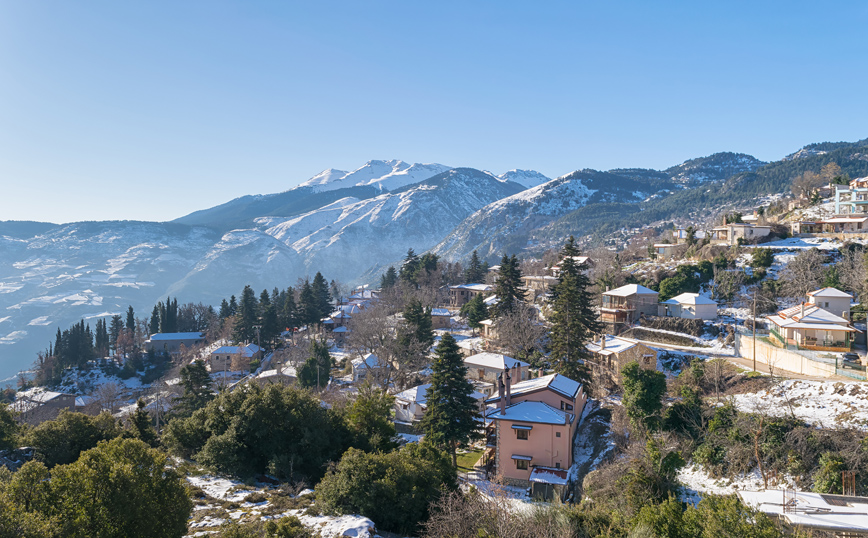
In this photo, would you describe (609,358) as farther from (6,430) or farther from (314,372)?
(6,430)

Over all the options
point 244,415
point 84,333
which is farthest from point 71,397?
point 244,415

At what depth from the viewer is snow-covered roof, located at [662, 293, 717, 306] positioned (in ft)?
150

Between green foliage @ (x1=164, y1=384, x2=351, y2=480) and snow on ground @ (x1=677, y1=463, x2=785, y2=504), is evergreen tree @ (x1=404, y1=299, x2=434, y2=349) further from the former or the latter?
snow on ground @ (x1=677, y1=463, x2=785, y2=504)

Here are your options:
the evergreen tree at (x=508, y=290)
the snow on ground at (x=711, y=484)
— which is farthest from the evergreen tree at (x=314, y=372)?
the snow on ground at (x=711, y=484)

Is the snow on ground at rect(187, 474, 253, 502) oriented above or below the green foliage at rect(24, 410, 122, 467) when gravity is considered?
below

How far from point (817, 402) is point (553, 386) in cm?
1333

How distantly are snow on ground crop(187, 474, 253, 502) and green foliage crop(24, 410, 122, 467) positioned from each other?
4.30 m

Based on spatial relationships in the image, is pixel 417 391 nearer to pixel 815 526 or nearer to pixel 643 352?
pixel 643 352

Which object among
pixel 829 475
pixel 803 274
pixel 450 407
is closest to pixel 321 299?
pixel 450 407

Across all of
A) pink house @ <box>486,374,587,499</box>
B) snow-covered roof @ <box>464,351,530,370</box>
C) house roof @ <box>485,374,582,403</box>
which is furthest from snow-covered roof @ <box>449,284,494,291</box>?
pink house @ <box>486,374,587,499</box>

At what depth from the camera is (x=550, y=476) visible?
2662 cm

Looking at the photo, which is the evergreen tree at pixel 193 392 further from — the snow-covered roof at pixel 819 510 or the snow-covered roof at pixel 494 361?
the snow-covered roof at pixel 819 510

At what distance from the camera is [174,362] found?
74.4 m

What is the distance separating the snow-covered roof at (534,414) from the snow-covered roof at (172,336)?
70.7 metres
